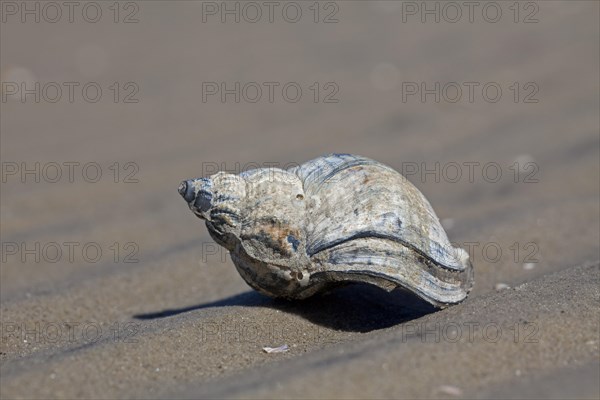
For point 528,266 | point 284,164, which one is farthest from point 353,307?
point 284,164

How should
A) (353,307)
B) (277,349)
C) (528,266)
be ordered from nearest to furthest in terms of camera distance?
(277,349) < (353,307) < (528,266)

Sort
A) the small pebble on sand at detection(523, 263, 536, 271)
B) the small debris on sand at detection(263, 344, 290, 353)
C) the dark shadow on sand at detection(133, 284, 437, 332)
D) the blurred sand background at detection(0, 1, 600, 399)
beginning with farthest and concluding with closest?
the small pebble on sand at detection(523, 263, 536, 271) → the dark shadow on sand at detection(133, 284, 437, 332) → the small debris on sand at detection(263, 344, 290, 353) → the blurred sand background at detection(0, 1, 600, 399)

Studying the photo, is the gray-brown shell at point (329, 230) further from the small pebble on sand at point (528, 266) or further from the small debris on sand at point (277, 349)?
the small pebble on sand at point (528, 266)

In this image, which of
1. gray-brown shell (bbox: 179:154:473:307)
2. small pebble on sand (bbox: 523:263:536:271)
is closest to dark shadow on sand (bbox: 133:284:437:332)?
gray-brown shell (bbox: 179:154:473:307)

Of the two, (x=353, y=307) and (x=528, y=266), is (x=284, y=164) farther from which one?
(x=353, y=307)

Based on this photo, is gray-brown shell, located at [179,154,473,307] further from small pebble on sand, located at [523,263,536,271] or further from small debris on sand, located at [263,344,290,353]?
small pebble on sand, located at [523,263,536,271]

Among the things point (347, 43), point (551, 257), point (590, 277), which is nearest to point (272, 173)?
point (590, 277)
